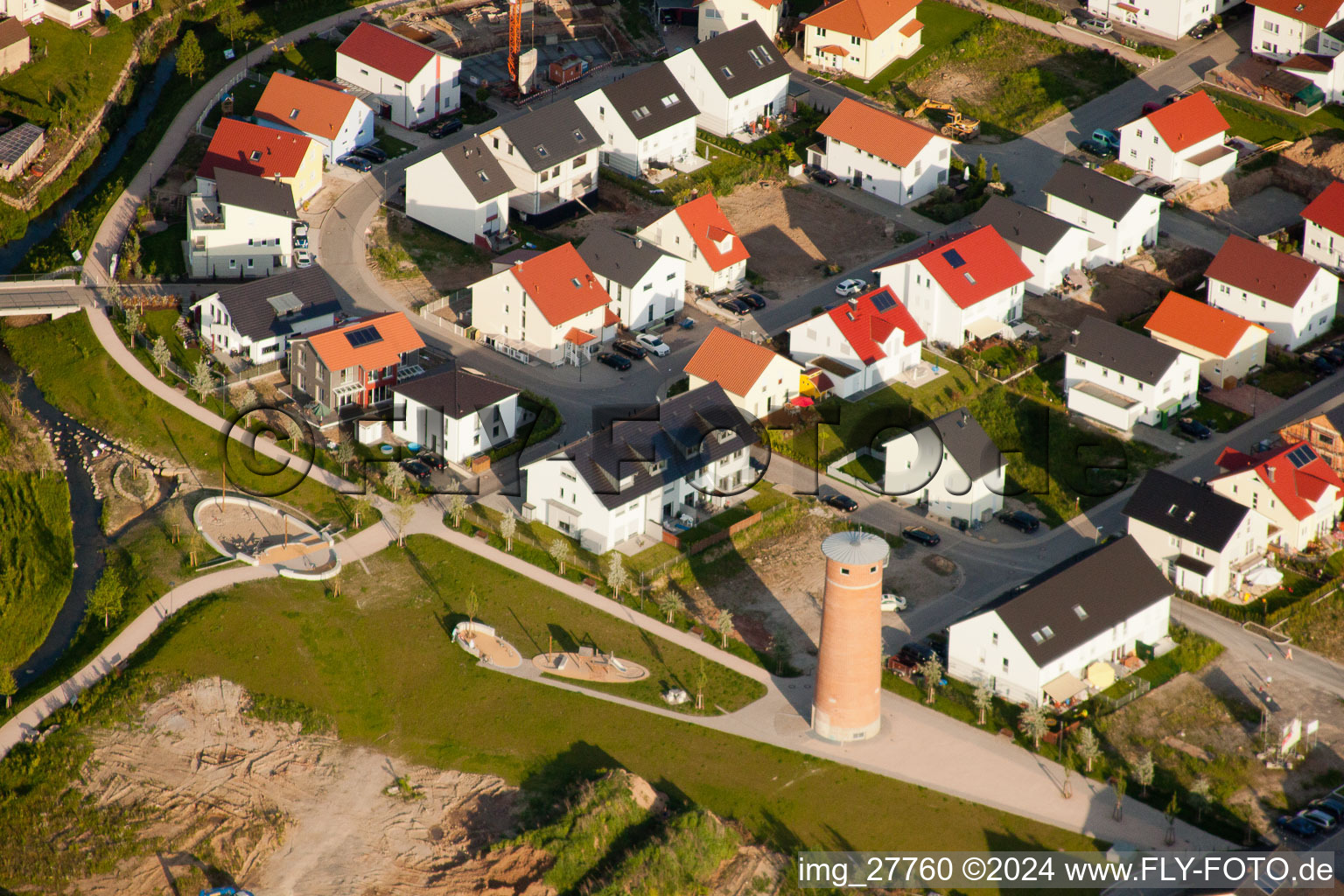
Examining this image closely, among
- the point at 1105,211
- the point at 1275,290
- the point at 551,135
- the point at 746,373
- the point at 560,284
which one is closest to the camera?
the point at 746,373

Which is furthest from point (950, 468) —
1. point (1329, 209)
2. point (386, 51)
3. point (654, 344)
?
point (386, 51)

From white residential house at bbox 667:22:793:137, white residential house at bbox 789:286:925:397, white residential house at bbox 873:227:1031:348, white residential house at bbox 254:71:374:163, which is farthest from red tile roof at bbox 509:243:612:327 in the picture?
white residential house at bbox 667:22:793:137

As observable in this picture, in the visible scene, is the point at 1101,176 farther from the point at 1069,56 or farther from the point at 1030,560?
the point at 1030,560

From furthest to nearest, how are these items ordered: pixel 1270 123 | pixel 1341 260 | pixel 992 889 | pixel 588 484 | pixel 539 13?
1. pixel 539 13
2. pixel 1270 123
3. pixel 1341 260
4. pixel 588 484
5. pixel 992 889

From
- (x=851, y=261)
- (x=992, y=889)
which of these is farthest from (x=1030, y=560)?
(x=851, y=261)

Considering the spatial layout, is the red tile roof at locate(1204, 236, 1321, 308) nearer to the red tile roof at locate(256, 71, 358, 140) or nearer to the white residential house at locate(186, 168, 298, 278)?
the white residential house at locate(186, 168, 298, 278)

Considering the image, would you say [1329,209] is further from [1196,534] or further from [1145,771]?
[1145,771]

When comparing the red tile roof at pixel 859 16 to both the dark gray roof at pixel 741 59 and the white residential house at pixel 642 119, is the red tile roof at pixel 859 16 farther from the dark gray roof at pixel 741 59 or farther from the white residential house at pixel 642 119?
the white residential house at pixel 642 119
